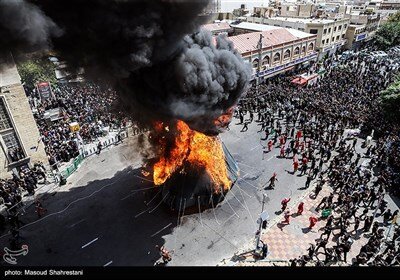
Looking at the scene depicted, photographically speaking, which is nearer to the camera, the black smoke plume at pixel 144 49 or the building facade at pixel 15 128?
the black smoke plume at pixel 144 49

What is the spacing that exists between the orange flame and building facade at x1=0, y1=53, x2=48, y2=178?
11070 mm

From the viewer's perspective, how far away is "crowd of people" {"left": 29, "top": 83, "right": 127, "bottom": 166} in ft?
80.3

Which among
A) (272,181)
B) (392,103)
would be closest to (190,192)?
(272,181)

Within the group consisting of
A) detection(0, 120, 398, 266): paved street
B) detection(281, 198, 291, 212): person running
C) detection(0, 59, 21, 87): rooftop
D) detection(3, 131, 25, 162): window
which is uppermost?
detection(0, 59, 21, 87): rooftop

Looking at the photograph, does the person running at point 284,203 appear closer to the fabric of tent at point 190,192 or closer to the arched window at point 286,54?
the fabric of tent at point 190,192

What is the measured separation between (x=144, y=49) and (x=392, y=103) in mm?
23073

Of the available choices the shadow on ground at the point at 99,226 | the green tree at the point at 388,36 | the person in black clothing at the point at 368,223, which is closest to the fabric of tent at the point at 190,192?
the shadow on ground at the point at 99,226

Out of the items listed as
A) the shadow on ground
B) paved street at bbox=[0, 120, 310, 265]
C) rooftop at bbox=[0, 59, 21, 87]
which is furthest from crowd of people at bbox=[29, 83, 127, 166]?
the shadow on ground

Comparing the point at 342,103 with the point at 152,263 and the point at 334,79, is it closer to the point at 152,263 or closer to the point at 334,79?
the point at 334,79

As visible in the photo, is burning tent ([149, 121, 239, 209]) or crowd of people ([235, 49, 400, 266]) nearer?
crowd of people ([235, 49, 400, 266])

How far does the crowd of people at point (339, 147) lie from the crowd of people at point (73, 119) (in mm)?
14006

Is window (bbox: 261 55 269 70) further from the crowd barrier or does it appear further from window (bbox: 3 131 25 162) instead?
window (bbox: 3 131 25 162)

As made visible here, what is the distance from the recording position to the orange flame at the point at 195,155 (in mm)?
18391
